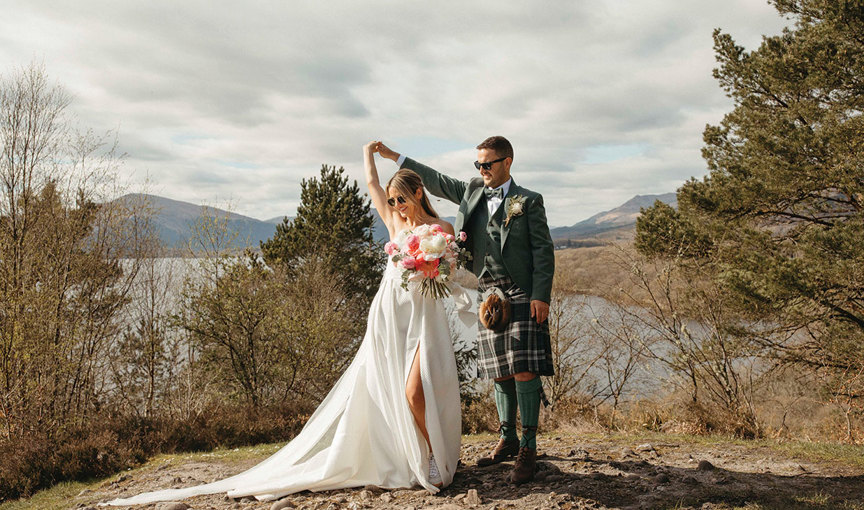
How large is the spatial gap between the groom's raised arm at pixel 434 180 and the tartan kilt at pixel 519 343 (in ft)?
2.96

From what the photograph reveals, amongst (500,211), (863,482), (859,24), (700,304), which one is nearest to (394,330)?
(500,211)

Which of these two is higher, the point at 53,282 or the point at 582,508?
the point at 53,282

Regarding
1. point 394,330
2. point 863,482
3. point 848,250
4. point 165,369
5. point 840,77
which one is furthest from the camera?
point 165,369

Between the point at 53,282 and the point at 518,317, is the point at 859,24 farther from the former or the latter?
the point at 53,282

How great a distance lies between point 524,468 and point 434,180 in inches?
90.5

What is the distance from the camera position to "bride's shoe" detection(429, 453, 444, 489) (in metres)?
3.98

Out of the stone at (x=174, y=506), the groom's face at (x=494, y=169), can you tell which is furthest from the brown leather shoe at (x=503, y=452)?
the stone at (x=174, y=506)

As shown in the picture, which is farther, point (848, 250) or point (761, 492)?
point (848, 250)

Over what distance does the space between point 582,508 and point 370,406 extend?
160 cm

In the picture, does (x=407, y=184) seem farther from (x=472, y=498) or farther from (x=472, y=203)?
(x=472, y=498)

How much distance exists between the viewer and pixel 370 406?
424 cm

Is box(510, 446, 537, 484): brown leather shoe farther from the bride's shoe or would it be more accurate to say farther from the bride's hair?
the bride's hair

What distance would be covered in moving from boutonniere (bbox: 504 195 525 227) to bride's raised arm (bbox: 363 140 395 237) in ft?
3.20

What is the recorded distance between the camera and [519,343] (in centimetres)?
408
